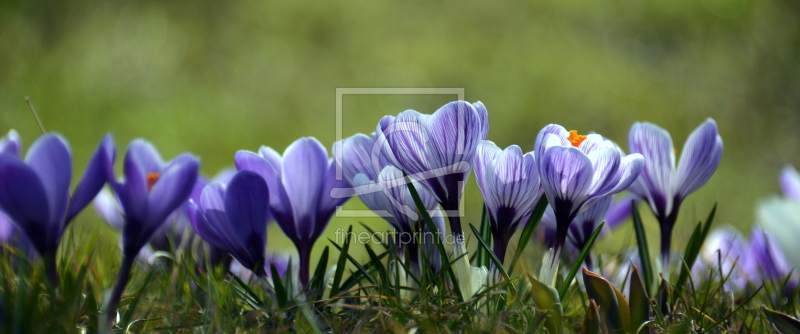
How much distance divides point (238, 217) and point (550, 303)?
9.6 inches

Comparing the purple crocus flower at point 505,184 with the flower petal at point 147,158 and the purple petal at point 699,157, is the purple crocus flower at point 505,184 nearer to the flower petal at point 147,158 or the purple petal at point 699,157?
the purple petal at point 699,157

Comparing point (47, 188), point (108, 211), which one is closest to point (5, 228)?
point (108, 211)

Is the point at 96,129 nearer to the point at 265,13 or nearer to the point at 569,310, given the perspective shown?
the point at 265,13

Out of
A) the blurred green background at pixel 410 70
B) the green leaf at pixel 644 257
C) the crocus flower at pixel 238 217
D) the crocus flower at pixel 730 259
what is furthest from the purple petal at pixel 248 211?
the blurred green background at pixel 410 70

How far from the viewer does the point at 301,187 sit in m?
0.52

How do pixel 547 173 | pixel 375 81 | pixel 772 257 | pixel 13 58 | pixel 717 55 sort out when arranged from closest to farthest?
pixel 547 173 < pixel 772 257 < pixel 13 58 < pixel 375 81 < pixel 717 55

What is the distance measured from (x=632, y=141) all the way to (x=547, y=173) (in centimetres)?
15

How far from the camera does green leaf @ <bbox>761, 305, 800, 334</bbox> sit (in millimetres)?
423

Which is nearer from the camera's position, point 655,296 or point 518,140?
point 655,296

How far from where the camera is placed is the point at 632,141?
0.53 metres

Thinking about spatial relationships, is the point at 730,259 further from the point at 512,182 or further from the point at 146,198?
the point at 146,198

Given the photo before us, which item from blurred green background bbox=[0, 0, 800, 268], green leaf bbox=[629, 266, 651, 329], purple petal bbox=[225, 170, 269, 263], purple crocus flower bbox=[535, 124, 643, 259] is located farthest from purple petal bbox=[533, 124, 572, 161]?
blurred green background bbox=[0, 0, 800, 268]

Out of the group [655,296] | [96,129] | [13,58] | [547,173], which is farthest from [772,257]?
[13,58]

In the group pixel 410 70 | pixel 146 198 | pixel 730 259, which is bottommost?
pixel 730 259
